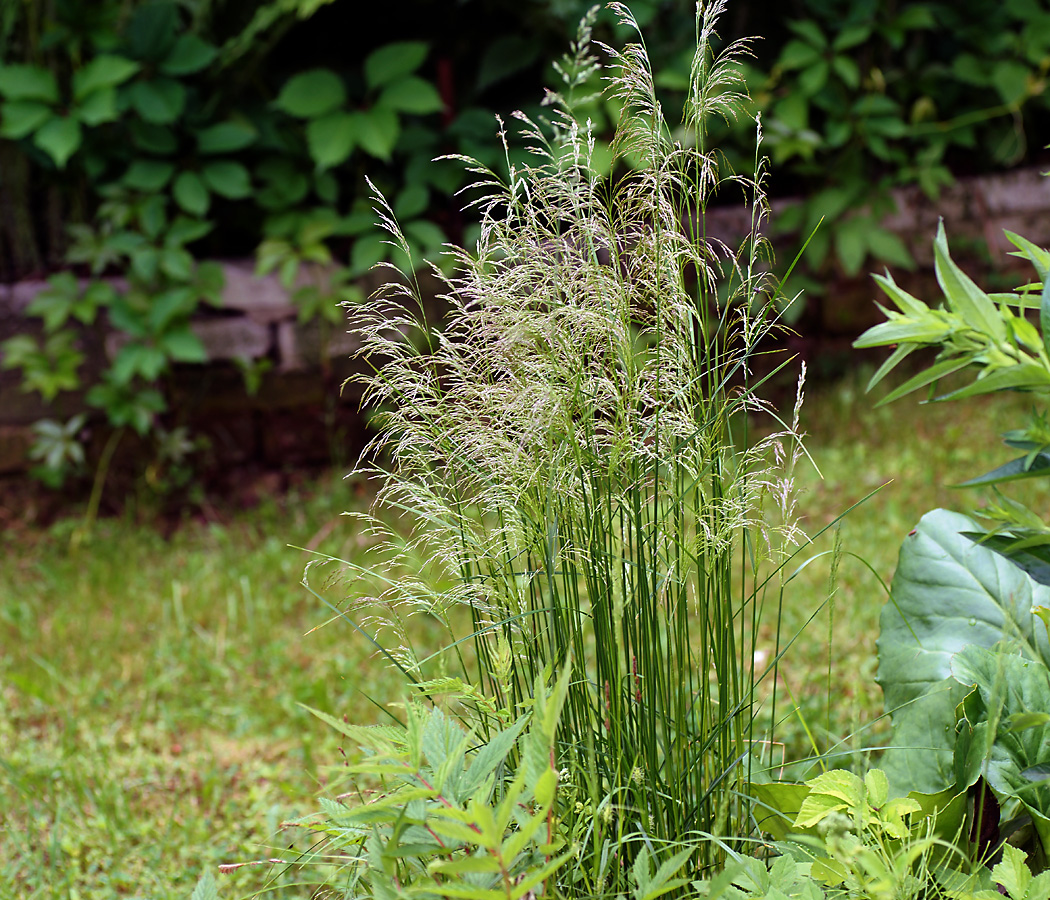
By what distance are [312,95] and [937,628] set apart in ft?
9.56

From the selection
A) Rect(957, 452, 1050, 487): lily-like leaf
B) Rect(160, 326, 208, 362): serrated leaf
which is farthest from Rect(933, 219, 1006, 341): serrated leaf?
Rect(160, 326, 208, 362): serrated leaf

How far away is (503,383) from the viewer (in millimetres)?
1176

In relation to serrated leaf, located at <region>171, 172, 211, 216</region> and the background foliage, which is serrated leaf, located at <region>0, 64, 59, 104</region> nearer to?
the background foliage

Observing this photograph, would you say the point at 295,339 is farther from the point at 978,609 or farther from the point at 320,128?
the point at 978,609

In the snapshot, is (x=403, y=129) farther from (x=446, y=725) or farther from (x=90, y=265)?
(x=446, y=725)

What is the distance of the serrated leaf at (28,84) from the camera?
10.7 ft

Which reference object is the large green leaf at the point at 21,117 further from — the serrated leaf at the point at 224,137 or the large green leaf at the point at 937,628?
the large green leaf at the point at 937,628

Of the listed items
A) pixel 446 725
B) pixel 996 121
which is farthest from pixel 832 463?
pixel 446 725

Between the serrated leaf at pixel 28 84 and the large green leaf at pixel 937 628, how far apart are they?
3174mm

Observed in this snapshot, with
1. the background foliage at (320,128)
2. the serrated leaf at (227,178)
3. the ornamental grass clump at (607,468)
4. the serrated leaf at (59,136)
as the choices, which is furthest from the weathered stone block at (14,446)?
the ornamental grass clump at (607,468)

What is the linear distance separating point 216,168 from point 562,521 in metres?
2.86

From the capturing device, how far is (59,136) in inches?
127

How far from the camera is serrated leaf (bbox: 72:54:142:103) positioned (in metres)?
3.26

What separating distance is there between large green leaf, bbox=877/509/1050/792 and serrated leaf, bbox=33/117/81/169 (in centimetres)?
293
